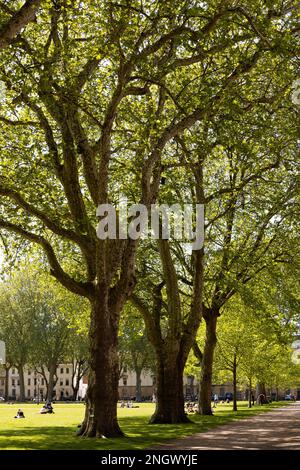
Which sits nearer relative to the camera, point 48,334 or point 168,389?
point 168,389

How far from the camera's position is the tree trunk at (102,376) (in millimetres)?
19094

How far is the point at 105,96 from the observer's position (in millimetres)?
23031

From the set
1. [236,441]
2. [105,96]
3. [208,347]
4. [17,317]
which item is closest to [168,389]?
[208,347]

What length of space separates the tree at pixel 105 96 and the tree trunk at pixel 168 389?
734 cm

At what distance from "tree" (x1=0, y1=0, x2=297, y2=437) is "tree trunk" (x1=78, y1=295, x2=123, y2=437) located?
30 mm

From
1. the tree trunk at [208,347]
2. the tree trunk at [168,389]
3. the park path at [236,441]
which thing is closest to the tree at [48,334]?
the tree trunk at [208,347]

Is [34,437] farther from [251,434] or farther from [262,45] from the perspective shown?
[262,45]

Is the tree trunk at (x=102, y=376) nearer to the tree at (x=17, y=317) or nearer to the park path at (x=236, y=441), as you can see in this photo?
the park path at (x=236, y=441)

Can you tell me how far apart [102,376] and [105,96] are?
32.5 feet

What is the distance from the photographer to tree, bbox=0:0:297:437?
694 inches

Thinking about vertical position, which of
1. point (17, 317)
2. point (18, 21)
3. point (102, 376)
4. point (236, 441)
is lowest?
point (236, 441)

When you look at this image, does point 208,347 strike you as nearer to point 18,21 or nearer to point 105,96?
point 105,96

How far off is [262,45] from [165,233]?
10.8 m
